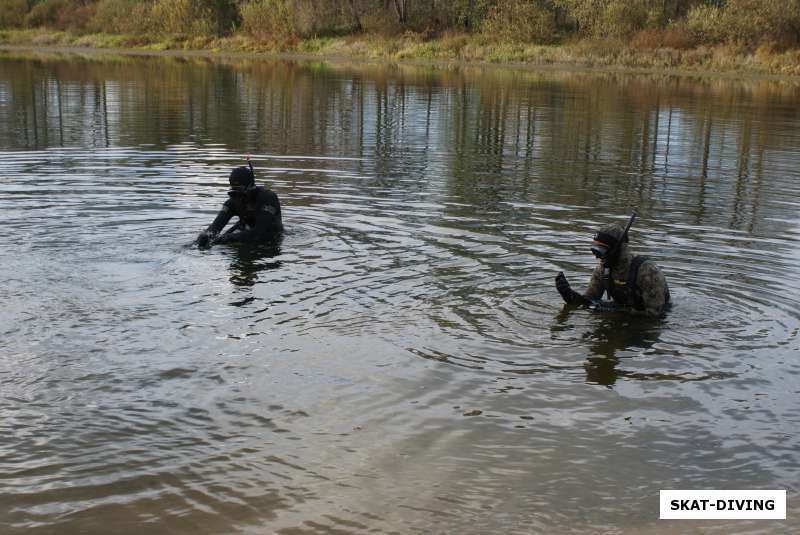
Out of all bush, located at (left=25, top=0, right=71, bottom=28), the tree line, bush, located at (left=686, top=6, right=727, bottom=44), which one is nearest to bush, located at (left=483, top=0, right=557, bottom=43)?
the tree line

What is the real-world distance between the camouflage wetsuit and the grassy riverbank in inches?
1707

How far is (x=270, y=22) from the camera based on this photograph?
71562mm

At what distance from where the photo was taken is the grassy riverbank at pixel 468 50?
51344 mm

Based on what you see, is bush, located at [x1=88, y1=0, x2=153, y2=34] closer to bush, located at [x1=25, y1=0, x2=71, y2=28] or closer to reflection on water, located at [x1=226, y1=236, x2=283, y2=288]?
bush, located at [x1=25, y1=0, x2=71, y2=28]

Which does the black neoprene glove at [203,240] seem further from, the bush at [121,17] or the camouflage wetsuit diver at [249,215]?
the bush at [121,17]

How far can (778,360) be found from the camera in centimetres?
812

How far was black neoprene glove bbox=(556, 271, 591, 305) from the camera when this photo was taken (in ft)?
29.5

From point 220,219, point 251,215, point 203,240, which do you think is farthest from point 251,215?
point 203,240

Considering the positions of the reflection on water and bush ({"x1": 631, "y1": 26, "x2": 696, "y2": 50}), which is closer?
the reflection on water

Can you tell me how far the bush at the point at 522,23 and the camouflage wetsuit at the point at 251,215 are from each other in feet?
180

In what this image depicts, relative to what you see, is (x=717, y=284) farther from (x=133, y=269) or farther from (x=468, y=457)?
(x=133, y=269)

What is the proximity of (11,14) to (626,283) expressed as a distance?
87295 millimetres

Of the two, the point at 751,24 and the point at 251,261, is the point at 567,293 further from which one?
the point at 751,24

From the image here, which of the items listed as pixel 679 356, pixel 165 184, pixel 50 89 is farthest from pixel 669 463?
pixel 50 89
